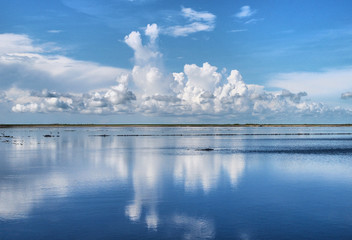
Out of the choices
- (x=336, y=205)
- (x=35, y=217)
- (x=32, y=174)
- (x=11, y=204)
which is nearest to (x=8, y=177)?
(x=32, y=174)

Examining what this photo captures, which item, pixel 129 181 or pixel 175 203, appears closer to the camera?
pixel 175 203

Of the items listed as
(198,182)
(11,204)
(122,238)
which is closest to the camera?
(122,238)

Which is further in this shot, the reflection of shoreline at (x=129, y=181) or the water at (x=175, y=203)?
the reflection of shoreline at (x=129, y=181)

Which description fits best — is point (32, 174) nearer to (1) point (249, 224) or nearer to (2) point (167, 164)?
(2) point (167, 164)

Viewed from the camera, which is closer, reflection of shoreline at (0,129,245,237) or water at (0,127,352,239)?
water at (0,127,352,239)

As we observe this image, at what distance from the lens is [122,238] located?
14.2 m

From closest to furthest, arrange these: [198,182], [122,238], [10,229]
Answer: [122,238] → [10,229] → [198,182]

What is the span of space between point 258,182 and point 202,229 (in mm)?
13853

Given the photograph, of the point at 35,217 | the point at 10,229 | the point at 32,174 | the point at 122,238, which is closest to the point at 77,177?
the point at 32,174

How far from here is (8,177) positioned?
30.0 m

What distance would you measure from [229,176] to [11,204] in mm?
18147

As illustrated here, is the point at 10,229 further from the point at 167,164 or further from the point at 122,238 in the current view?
the point at 167,164

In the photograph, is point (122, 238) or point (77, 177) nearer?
point (122, 238)

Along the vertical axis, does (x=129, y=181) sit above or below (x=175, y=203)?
below
